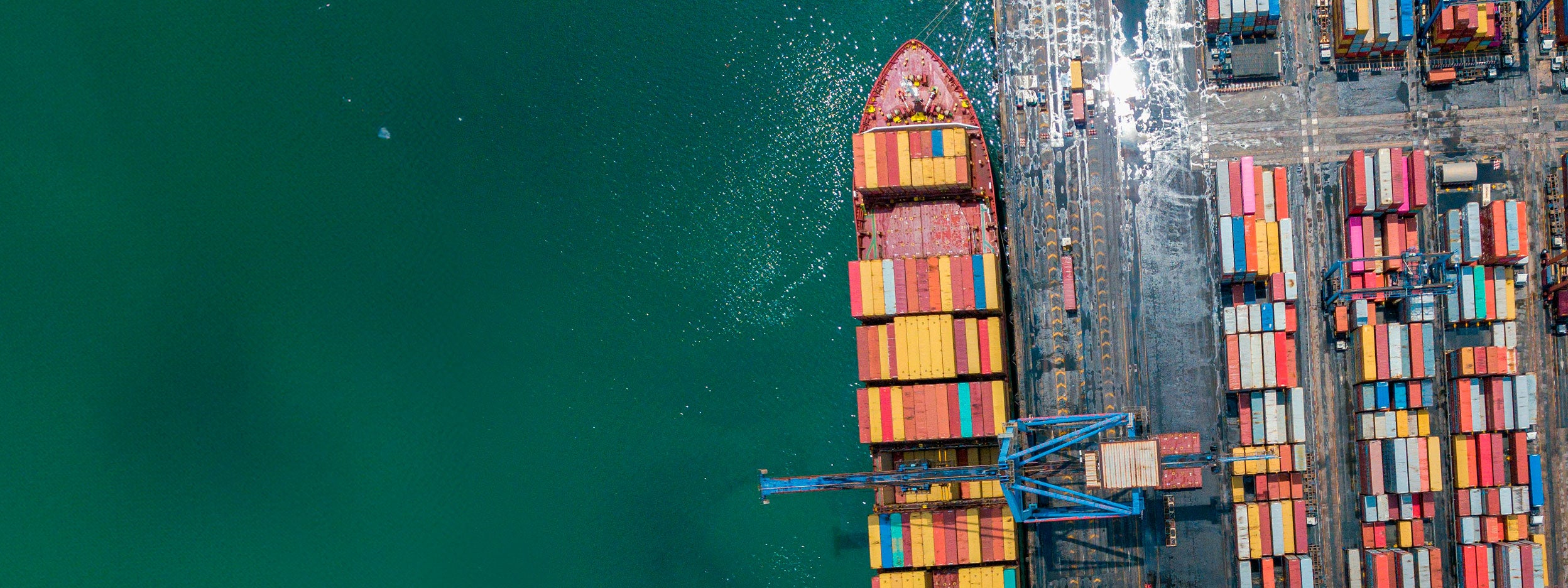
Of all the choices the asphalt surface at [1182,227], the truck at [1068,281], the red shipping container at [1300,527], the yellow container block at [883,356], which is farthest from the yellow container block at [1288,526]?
the yellow container block at [883,356]

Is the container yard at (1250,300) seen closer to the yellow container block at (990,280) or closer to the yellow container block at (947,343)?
the yellow container block at (947,343)

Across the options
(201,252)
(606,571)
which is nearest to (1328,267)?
(606,571)

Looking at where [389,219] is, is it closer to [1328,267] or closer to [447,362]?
[447,362]

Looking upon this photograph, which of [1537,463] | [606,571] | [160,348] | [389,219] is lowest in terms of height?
[606,571]

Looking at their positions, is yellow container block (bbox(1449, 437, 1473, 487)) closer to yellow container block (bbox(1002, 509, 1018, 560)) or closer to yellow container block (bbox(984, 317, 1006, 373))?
yellow container block (bbox(1002, 509, 1018, 560))

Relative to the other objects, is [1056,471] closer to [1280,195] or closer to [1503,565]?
[1280,195]

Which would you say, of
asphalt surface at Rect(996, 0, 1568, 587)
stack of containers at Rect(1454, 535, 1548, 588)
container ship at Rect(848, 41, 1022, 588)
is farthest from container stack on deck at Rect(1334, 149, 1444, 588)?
container ship at Rect(848, 41, 1022, 588)
